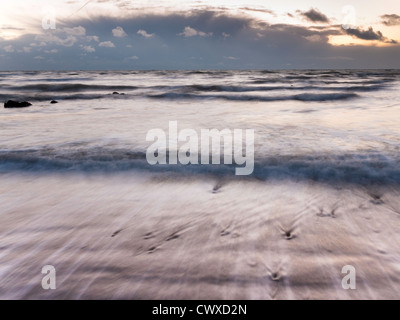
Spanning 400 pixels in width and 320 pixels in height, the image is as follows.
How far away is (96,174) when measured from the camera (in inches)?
138

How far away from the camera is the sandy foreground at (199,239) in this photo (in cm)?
158

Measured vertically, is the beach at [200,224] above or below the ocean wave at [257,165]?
below

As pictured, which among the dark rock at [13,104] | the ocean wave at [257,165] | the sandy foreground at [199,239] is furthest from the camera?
the dark rock at [13,104]

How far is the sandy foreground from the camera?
1580 millimetres

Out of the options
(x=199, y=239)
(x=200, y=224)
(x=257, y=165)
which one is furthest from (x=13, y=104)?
(x=199, y=239)

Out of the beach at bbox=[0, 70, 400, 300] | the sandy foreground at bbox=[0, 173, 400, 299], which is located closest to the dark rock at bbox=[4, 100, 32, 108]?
the beach at bbox=[0, 70, 400, 300]

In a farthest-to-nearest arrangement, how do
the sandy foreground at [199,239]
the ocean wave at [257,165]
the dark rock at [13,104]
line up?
the dark rock at [13,104]
the ocean wave at [257,165]
the sandy foreground at [199,239]

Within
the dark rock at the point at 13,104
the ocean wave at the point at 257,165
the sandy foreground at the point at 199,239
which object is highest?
the dark rock at the point at 13,104

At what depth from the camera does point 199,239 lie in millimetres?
2074

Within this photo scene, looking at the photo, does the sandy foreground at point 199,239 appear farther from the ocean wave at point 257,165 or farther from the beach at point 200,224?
the ocean wave at point 257,165

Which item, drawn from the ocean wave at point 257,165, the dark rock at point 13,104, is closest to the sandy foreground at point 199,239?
the ocean wave at point 257,165

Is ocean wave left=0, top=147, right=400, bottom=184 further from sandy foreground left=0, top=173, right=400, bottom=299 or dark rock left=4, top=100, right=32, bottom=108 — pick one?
dark rock left=4, top=100, right=32, bottom=108

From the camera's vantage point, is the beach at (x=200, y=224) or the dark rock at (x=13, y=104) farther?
the dark rock at (x=13, y=104)

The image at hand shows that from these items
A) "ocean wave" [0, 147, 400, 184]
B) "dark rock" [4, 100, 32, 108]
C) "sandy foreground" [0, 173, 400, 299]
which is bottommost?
"sandy foreground" [0, 173, 400, 299]
